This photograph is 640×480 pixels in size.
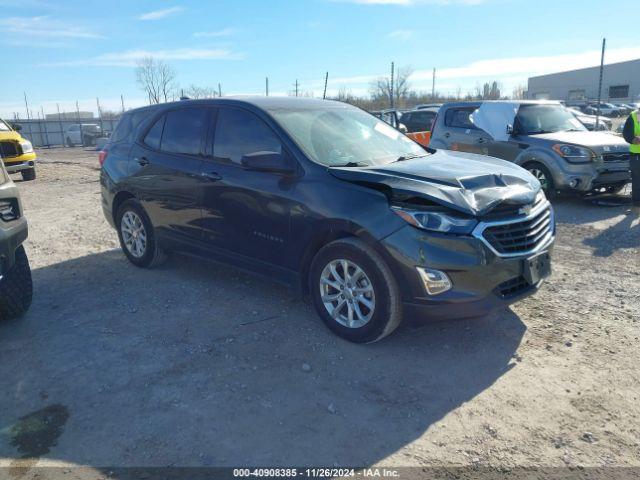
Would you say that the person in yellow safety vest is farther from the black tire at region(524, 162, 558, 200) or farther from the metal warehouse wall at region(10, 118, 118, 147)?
the metal warehouse wall at region(10, 118, 118, 147)

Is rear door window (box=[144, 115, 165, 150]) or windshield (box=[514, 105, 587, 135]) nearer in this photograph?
rear door window (box=[144, 115, 165, 150])

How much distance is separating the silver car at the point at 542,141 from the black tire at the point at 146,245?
251 inches

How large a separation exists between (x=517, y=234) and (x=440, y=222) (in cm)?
64

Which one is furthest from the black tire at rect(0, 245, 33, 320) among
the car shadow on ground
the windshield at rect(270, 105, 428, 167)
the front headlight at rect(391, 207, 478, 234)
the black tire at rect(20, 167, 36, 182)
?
the black tire at rect(20, 167, 36, 182)

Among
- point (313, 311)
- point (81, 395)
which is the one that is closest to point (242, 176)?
point (313, 311)

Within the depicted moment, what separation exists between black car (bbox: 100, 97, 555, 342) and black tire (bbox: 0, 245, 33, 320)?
4.34 feet

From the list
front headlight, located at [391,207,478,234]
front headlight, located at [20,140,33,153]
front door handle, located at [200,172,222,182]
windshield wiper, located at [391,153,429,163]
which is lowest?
front headlight, located at [391,207,478,234]

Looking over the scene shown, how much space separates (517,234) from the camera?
12.0ft

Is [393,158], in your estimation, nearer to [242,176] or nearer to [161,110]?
[242,176]

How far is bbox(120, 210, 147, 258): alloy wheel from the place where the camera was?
18.5 ft

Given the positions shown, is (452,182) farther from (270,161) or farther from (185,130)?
(185,130)

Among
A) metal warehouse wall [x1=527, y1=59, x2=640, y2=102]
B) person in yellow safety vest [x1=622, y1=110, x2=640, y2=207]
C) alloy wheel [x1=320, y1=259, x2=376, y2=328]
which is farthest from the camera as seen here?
metal warehouse wall [x1=527, y1=59, x2=640, y2=102]

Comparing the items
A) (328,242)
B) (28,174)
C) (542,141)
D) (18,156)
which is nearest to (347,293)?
(328,242)

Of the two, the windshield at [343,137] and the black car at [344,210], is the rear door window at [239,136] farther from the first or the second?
the windshield at [343,137]
